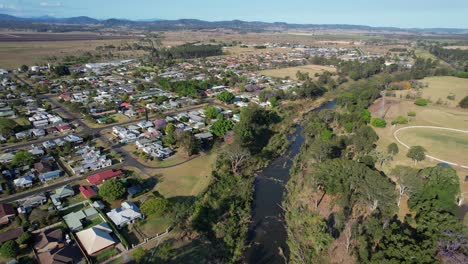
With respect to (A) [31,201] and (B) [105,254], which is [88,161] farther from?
(B) [105,254]

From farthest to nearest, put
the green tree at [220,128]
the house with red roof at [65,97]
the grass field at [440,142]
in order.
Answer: the house with red roof at [65,97] < the green tree at [220,128] < the grass field at [440,142]

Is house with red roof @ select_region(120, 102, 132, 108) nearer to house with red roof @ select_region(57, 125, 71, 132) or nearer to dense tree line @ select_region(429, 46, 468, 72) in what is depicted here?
house with red roof @ select_region(57, 125, 71, 132)

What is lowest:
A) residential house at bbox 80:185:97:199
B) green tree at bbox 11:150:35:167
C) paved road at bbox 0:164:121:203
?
paved road at bbox 0:164:121:203

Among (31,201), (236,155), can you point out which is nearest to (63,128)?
(31,201)

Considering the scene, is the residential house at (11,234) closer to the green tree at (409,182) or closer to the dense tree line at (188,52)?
the green tree at (409,182)

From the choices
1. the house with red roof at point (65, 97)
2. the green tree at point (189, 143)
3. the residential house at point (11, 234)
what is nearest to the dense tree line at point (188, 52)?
the house with red roof at point (65, 97)

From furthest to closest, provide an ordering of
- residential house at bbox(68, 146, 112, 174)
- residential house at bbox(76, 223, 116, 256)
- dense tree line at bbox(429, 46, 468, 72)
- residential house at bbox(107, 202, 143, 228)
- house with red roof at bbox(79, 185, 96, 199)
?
dense tree line at bbox(429, 46, 468, 72) → residential house at bbox(68, 146, 112, 174) → house with red roof at bbox(79, 185, 96, 199) → residential house at bbox(107, 202, 143, 228) → residential house at bbox(76, 223, 116, 256)

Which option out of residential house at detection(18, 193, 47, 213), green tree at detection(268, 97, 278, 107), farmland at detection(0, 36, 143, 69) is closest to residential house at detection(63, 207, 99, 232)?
residential house at detection(18, 193, 47, 213)
